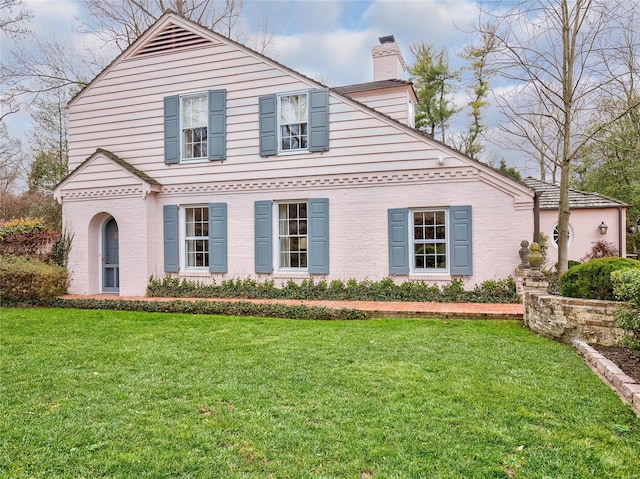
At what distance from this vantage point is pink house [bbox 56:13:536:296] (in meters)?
10.3

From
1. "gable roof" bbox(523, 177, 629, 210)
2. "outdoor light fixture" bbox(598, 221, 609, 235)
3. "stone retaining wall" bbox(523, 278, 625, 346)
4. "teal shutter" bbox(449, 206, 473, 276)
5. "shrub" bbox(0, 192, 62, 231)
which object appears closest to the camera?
"stone retaining wall" bbox(523, 278, 625, 346)

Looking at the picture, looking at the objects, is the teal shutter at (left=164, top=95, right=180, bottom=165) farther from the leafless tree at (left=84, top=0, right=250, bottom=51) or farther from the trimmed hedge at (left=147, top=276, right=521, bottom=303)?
the leafless tree at (left=84, top=0, right=250, bottom=51)

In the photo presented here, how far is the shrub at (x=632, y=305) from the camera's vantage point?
4848 mm

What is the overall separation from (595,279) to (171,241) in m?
10.4

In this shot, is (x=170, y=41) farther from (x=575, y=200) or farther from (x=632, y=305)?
(x=575, y=200)

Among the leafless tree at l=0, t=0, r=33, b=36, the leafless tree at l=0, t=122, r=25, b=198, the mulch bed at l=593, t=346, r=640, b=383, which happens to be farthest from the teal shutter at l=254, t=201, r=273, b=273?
the leafless tree at l=0, t=122, r=25, b=198

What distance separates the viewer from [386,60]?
1344cm

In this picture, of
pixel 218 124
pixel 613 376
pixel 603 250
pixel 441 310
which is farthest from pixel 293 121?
pixel 603 250

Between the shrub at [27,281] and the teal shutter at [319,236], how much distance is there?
21.9 feet

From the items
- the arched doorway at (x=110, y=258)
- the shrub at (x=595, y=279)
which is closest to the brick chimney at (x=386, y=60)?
the shrub at (x=595, y=279)

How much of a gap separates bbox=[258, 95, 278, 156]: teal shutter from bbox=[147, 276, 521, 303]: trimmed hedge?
368 centimetres

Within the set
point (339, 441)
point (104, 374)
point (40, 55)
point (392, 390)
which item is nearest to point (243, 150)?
point (104, 374)

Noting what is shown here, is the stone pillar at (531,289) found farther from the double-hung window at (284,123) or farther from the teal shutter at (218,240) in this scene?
the teal shutter at (218,240)

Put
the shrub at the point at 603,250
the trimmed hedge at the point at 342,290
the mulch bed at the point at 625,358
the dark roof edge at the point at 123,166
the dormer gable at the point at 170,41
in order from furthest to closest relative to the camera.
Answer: the shrub at the point at 603,250 < the dormer gable at the point at 170,41 < the dark roof edge at the point at 123,166 < the trimmed hedge at the point at 342,290 < the mulch bed at the point at 625,358
